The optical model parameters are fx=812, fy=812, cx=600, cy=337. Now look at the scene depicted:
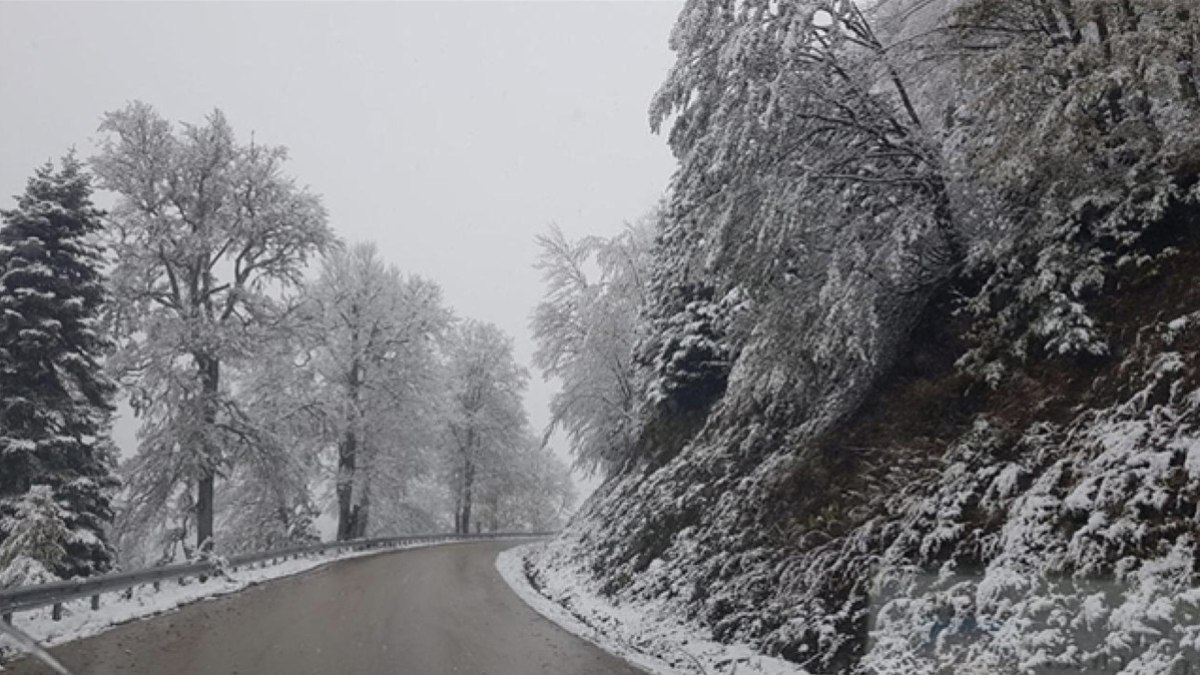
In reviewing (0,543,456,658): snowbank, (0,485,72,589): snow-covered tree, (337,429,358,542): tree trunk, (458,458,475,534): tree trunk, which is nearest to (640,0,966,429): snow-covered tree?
(0,543,456,658): snowbank

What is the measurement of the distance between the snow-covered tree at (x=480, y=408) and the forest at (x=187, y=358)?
24.8 feet

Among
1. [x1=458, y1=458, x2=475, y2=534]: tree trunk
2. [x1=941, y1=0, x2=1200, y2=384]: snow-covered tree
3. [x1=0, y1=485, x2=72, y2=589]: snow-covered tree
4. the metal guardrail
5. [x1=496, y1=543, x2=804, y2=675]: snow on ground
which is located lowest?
[x1=496, y1=543, x2=804, y2=675]: snow on ground

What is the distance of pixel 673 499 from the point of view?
15.7 m

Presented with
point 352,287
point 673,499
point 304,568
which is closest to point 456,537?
point 352,287

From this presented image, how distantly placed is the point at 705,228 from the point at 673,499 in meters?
6.29

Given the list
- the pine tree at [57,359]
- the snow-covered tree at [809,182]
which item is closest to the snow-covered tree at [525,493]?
the pine tree at [57,359]

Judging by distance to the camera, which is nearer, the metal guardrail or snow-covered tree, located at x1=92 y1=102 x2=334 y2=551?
the metal guardrail

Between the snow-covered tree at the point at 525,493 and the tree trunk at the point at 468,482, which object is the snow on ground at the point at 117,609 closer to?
the tree trunk at the point at 468,482

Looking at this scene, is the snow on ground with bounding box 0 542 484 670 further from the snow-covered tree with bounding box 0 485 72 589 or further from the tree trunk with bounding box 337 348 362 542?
the tree trunk with bounding box 337 348 362 542

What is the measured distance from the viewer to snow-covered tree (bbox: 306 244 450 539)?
2998cm

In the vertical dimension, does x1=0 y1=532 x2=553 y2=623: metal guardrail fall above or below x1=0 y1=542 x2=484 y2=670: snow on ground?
above

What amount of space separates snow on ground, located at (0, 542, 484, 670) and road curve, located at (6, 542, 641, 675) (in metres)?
0.29

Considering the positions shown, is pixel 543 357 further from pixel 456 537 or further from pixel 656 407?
pixel 456 537

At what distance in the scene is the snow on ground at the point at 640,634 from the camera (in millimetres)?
9180
